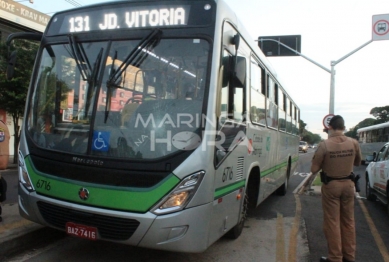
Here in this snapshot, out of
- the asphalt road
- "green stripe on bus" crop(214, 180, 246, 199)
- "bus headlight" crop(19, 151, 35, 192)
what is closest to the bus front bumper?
"green stripe on bus" crop(214, 180, 246, 199)

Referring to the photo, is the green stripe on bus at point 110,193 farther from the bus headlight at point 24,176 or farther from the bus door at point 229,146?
the bus door at point 229,146

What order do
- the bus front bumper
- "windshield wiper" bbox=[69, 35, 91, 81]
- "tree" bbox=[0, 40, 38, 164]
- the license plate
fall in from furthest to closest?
"tree" bbox=[0, 40, 38, 164] < "windshield wiper" bbox=[69, 35, 91, 81] < the license plate < the bus front bumper

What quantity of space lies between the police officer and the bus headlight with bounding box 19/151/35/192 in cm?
352

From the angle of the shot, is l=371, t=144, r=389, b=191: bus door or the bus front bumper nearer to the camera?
the bus front bumper

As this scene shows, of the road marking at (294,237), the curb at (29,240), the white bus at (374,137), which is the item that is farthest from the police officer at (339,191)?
the white bus at (374,137)

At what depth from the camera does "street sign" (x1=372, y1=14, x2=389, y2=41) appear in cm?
1389

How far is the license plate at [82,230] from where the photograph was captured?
3750mm

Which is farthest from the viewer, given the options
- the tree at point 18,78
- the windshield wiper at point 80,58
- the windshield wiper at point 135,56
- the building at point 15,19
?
the building at point 15,19

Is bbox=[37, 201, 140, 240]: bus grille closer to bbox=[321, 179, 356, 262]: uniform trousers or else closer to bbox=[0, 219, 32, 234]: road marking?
bbox=[0, 219, 32, 234]: road marking

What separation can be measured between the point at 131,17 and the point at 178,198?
2156mm

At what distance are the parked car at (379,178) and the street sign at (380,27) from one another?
651 cm

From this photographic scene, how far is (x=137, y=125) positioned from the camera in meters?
3.87

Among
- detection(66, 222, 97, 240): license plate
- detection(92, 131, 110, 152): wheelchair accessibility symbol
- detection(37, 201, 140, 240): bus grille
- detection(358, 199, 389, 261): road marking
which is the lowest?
detection(358, 199, 389, 261): road marking

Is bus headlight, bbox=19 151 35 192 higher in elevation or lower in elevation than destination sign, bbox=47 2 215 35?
lower
